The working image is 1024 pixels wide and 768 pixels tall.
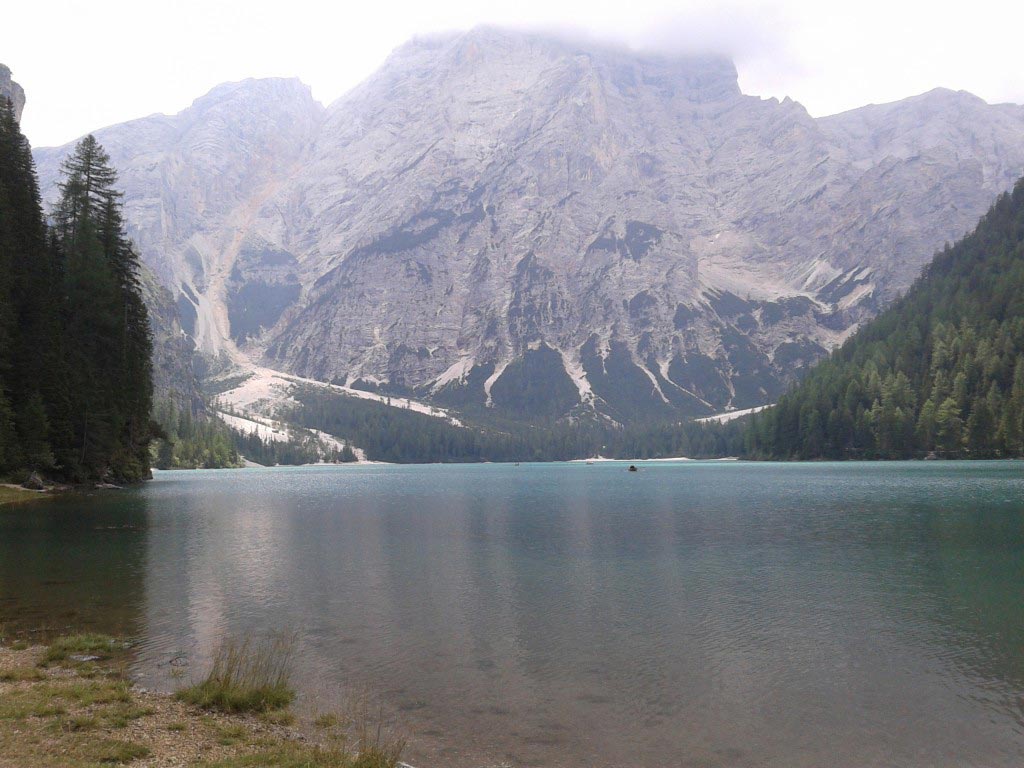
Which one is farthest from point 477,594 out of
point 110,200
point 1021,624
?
point 110,200

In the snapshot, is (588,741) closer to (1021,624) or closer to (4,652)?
(4,652)

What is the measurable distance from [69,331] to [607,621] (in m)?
83.3

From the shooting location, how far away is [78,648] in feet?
72.9

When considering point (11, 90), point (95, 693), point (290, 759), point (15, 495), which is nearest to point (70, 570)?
point (95, 693)

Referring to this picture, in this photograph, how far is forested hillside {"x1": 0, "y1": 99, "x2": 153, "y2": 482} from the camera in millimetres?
70875

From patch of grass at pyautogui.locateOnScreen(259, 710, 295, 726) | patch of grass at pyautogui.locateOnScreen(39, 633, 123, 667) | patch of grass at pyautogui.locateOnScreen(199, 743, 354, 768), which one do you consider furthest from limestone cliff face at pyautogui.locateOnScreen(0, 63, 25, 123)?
patch of grass at pyautogui.locateOnScreen(199, 743, 354, 768)

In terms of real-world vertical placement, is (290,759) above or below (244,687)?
above

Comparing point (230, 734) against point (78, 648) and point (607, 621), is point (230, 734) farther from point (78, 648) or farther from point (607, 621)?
point (607, 621)

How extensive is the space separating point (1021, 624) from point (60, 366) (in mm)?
88018

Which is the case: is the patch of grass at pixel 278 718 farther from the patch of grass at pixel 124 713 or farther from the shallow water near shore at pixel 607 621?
the patch of grass at pixel 124 713

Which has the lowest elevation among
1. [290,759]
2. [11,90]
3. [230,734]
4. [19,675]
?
[230,734]

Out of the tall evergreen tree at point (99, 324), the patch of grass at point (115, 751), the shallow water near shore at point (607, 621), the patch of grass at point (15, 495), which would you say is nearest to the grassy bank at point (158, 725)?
the patch of grass at point (115, 751)

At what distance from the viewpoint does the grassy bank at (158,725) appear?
13.2 meters

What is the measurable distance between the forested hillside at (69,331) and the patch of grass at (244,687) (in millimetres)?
57178
